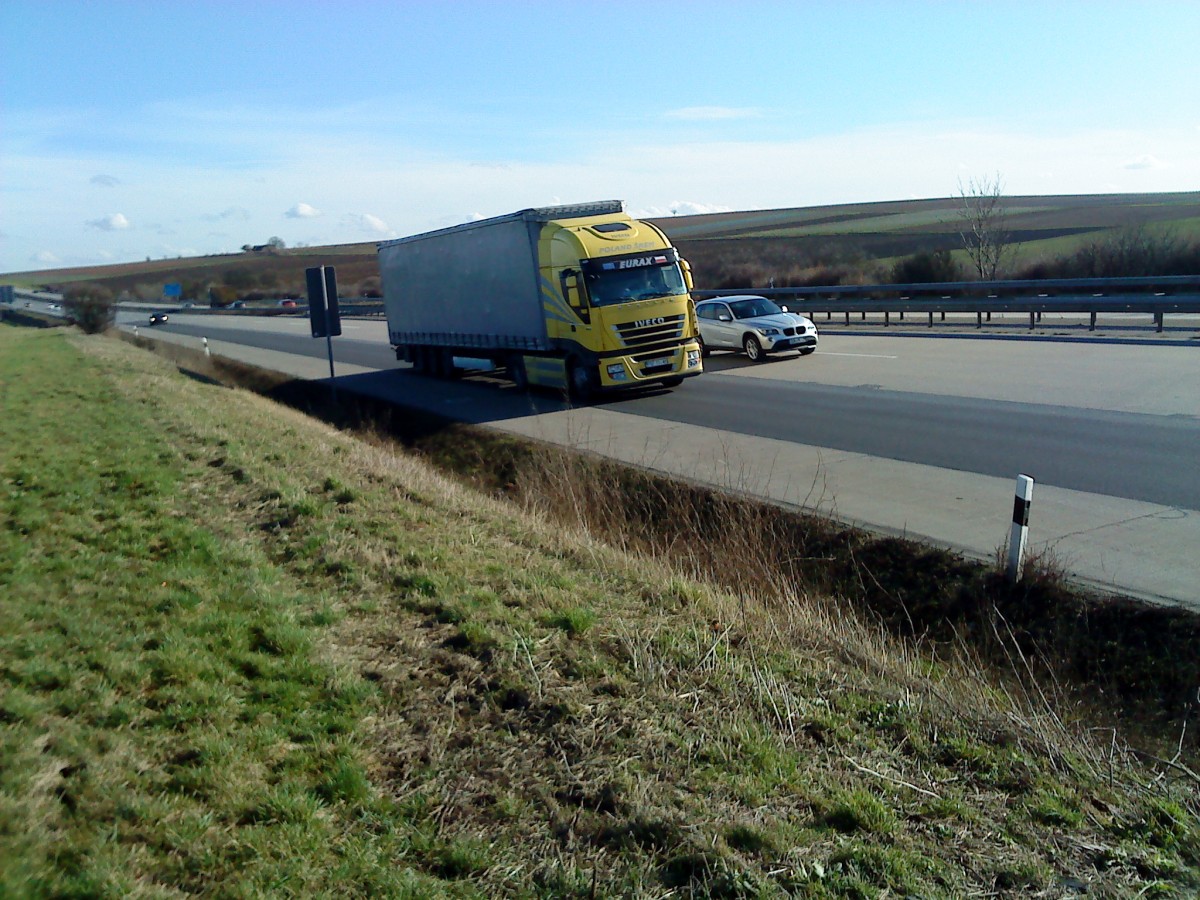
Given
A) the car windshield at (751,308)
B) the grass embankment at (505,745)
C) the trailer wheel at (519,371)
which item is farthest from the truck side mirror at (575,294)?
the grass embankment at (505,745)

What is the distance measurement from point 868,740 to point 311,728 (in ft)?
8.85

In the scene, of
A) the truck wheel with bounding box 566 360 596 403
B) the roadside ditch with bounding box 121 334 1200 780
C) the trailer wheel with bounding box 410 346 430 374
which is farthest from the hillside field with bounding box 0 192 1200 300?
the roadside ditch with bounding box 121 334 1200 780

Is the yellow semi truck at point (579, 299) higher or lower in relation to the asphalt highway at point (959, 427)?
higher

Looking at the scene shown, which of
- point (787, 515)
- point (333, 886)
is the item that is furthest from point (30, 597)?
point (787, 515)

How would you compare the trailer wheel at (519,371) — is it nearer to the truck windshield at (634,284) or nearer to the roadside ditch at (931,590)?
the truck windshield at (634,284)

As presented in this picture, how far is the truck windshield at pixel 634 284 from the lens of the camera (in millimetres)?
20547

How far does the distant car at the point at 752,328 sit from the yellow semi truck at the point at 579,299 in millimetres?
4735

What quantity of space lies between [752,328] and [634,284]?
262 inches

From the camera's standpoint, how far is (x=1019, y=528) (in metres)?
8.36

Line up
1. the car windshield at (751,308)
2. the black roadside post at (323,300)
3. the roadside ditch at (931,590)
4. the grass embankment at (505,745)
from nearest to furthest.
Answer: the grass embankment at (505,745), the roadside ditch at (931,590), the black roadside post at (323,300), the car windshield at (751,308)

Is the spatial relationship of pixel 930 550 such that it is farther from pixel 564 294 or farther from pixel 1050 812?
pixel 564 294

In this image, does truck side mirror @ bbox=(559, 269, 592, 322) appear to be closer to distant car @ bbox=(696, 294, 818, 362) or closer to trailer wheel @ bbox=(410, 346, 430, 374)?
distant car @ bbox=(696, 294, 818, 362)

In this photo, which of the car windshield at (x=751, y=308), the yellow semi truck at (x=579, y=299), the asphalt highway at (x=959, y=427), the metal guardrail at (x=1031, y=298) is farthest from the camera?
the car windshield at (x=751, y=308)

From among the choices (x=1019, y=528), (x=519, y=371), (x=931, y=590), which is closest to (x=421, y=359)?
(x=519, y=371)
